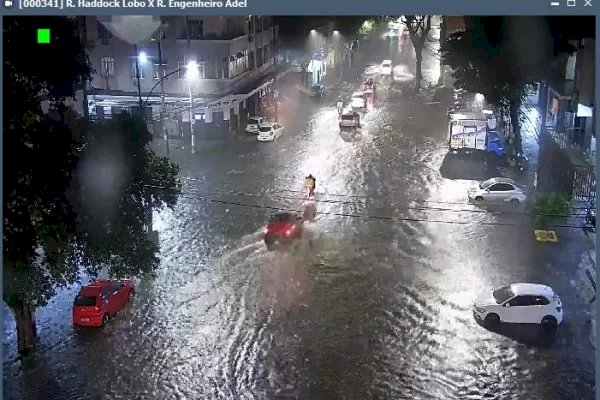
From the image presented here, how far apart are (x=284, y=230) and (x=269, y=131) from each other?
1.30 ft

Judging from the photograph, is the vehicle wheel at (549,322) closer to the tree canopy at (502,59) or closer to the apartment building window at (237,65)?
the tree canopy at (502,59)

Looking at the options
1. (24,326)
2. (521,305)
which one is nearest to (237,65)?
(24,326)

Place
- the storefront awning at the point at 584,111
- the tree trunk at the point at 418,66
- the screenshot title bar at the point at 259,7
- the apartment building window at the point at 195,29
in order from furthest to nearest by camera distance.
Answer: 1. the tree trunk at the point at 418,66
2. the storefront awning at the point at 584,111
3. the apartment building window at the point at 195,29
4. the screenshot title bar at the point at 259,7

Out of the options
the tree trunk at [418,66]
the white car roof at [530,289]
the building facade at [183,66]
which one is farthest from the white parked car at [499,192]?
the building facade at [183,66]

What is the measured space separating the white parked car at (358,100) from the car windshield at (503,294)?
821 mm

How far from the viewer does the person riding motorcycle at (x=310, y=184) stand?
8.39ft

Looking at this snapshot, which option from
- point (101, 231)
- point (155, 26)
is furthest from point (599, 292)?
point (101, 231)

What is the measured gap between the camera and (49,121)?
2338 millimetres

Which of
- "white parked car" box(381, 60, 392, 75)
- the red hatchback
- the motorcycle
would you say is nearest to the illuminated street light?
"white parked car" box(381, 60, 392, 75)

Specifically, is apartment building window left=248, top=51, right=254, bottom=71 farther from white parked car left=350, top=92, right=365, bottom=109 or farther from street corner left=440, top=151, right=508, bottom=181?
street corner left=440, top=151, right=508, bottom=181

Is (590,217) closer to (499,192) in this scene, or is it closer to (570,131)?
(499,192)

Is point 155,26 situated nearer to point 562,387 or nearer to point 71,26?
point 71,26

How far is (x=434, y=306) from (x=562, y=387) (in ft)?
1.60

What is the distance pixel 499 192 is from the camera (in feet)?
7.78
